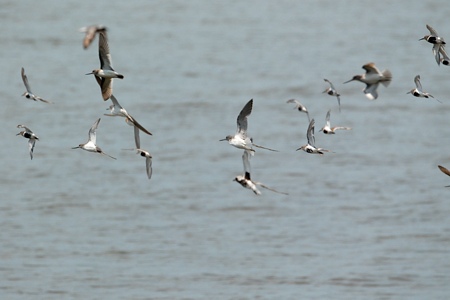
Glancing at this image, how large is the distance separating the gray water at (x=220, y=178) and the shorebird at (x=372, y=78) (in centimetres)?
274

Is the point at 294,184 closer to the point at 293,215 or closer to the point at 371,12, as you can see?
the point at 293,215

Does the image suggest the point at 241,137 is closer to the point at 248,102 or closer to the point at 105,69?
the point at 248,102

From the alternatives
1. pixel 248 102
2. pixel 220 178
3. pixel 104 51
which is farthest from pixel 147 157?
pixel 220 178

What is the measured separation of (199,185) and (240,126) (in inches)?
294

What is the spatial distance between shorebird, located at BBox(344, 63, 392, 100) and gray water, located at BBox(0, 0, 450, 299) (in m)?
2.74

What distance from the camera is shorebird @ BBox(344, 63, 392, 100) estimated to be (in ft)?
41.9

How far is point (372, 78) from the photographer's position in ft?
43.0

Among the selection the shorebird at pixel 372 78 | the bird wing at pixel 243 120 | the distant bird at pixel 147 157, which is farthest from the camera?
the shorebird at pixel 372 78

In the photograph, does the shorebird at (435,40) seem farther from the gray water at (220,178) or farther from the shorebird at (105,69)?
the gray water at (220,178)

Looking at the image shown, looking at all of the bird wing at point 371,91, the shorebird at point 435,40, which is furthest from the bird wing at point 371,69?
the shorebird at point 435,40

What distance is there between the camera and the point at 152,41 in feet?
113

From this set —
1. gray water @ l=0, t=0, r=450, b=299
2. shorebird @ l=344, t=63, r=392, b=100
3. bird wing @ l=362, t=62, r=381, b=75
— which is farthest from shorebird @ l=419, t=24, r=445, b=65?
gray water @ l=0, t=0, r=450, b=299

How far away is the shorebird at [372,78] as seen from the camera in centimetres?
1277

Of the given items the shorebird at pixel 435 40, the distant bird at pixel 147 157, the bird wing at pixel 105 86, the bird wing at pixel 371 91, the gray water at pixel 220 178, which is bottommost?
the gray water at pixel 220 178
